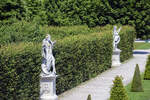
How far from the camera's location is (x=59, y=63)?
2012 centimetres


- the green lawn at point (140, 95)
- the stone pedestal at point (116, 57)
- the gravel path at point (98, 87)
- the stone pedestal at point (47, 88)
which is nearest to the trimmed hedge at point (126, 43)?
the stone pedestal at point (116, 57)

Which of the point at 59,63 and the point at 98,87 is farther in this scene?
the point at 98,87

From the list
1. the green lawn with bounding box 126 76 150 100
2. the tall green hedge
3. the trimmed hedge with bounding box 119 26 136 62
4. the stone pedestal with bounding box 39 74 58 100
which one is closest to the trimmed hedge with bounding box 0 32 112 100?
the stone pedestal with bounding box 39 74 58 100

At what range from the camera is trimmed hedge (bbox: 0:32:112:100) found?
1553 cm

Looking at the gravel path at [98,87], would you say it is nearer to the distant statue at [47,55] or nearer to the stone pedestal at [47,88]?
the stone pedestal at [47,88]

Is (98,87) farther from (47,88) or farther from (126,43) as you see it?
(126,43)

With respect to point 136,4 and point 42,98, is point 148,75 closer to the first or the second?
point 42,98

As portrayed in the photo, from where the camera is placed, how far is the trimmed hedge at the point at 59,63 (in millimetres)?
15528

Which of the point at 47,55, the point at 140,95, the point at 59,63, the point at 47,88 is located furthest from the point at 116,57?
the point at 47,55

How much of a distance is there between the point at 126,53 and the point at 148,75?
12.6m

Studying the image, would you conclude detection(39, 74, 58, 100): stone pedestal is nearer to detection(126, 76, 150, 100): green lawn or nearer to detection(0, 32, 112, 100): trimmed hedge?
detection(0, 32, 112, 100): trimmed hedge

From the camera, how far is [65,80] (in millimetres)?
20969

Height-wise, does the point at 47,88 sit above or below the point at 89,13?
below

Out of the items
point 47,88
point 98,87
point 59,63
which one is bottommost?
point 98,87
